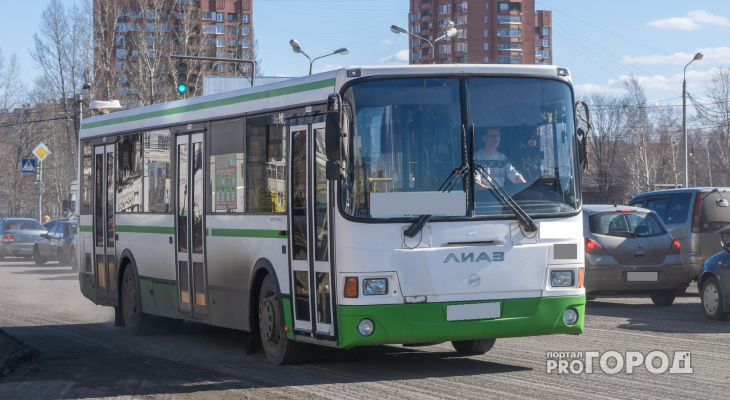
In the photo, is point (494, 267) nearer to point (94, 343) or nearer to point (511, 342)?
point (511, 342)

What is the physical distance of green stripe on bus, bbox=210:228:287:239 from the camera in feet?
33.9

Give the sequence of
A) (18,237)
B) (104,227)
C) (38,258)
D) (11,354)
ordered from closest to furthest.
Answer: (11,354)
(104,227)
(38,258)
(18,237)

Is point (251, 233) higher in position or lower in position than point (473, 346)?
higher

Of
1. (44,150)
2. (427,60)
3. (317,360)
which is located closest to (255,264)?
(317,360)

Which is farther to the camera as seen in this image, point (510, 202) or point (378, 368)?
point (378, 368)

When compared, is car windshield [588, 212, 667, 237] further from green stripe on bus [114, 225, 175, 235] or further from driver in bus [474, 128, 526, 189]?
driver in bus [474, 128, 526, 189]

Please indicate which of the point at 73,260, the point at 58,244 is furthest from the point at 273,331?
the point at 58,244

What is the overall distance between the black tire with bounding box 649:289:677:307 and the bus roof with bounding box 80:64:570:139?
7992 mm

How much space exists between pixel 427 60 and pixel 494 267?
13701 centimetres

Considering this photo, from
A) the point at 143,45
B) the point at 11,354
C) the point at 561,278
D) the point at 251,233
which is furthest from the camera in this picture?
the point at 143,45

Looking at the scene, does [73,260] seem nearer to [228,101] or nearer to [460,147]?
[228,101]

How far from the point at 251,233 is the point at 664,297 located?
27.9 feet

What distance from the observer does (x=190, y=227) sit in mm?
12469

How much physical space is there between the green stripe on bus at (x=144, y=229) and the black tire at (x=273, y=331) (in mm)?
2677
